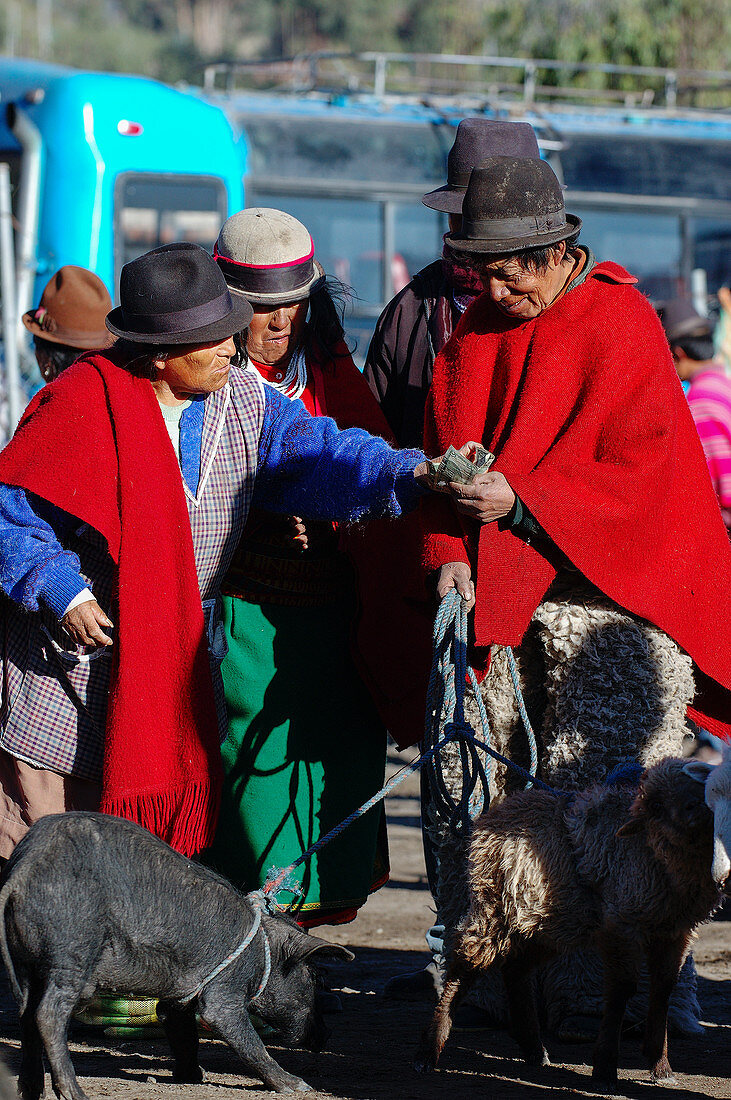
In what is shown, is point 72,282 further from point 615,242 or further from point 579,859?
point 615,242

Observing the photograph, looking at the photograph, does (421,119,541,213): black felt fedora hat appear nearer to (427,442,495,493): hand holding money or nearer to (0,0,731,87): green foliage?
(427,442,495,493): hand holding money

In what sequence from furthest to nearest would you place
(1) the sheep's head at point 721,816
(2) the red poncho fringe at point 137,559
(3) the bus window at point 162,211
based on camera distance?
(3) the bus window at point 162,211
(2) the red poncho fringe at point 137,559
(1) the sheep's head at point 721,816

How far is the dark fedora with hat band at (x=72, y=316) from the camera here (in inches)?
196

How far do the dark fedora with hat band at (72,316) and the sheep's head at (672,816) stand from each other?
2848mm

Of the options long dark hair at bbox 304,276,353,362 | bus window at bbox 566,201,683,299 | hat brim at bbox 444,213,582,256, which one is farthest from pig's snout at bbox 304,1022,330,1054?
bus window at bbox 566,201,683,299

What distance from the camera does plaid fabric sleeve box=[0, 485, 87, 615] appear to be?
3146mm

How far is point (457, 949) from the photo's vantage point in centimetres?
333

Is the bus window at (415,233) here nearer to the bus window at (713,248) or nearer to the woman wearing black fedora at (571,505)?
the bus window at (713,248)

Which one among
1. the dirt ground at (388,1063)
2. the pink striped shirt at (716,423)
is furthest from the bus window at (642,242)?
the dirt ground at (388,1063)

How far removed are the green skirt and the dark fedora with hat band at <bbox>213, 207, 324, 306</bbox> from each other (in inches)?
36.6

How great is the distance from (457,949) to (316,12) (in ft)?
159

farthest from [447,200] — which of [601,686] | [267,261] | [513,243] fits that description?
[601,686]

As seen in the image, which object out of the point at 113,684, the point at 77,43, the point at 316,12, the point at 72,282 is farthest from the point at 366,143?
the point at 316,12

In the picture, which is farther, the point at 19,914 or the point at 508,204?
the point at 508,204
